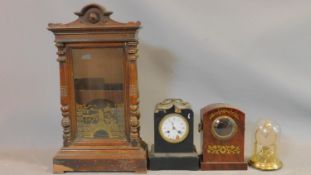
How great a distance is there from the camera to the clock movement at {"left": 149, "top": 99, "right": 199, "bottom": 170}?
133 cm

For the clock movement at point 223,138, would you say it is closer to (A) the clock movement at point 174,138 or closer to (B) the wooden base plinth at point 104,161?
(A) the clock movement at point 174,138

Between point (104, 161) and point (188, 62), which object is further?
point (188, 62)

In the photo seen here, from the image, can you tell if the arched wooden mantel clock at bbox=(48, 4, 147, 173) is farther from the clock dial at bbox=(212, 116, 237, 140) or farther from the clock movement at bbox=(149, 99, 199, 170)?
the clock dial at bbox=(212, 116, 237, 140)

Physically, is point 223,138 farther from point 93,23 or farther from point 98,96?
point 93,23

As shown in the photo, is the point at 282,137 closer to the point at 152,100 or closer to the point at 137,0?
the point at 152,100

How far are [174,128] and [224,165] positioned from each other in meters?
0.21

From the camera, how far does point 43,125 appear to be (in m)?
1.67

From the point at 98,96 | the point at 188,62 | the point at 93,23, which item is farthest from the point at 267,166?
the point at 93,23

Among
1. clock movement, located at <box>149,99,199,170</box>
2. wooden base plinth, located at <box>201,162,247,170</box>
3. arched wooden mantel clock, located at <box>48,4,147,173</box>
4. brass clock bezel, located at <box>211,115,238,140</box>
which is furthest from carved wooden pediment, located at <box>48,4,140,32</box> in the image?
wooden base plinth, located at <box>201,162,247,170</box>

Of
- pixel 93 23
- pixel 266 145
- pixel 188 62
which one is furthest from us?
pixel 188 62

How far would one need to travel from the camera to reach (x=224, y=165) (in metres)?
1.34

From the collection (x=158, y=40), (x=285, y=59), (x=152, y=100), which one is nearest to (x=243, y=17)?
(x=285, y=59)

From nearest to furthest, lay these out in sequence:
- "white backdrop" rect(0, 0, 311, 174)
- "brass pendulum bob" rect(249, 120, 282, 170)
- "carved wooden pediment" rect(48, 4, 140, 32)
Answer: "carved wooden pediment" rect(48, 4, 140, 32), "brass pendulum bob" rect(249, 120, 282, 170), "white backdrop" rect(0, 0, 311, 174)

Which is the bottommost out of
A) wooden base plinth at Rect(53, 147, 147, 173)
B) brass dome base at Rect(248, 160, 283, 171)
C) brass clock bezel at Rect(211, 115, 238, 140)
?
brass dome base at Rect(248, 160, 283, 171)
